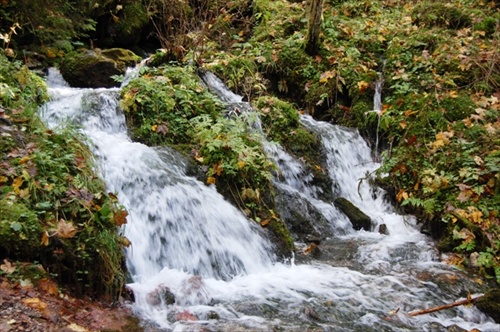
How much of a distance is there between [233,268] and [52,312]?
2.21 metres

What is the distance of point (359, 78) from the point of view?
935 centimetres

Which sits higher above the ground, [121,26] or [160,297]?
[121,26]

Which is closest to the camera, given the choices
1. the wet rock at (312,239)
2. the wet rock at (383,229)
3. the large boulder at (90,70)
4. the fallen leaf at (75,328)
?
the fallen leaf at (75,328)

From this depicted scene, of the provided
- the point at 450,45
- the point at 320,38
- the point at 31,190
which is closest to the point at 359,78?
the point at 320,38

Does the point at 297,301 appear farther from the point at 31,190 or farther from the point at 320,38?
the point at 320,38

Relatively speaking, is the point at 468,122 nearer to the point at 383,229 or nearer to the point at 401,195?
the point at 401,195

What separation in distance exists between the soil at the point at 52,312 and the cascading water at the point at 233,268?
287 millimetres

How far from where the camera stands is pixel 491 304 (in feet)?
14.5

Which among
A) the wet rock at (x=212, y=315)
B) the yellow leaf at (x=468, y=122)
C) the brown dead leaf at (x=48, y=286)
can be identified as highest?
the yellow leaf at (x=468, y=122)

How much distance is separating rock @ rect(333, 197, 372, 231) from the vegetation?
3.88 metres

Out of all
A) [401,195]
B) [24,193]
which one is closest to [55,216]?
[24,193]

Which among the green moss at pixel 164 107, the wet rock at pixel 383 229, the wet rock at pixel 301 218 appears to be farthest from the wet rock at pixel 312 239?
the green moss at pixel 164 107

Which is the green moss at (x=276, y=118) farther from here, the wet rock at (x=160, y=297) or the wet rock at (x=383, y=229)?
the wet rock at (x=160, y=297)

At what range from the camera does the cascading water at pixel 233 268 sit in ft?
13.2
